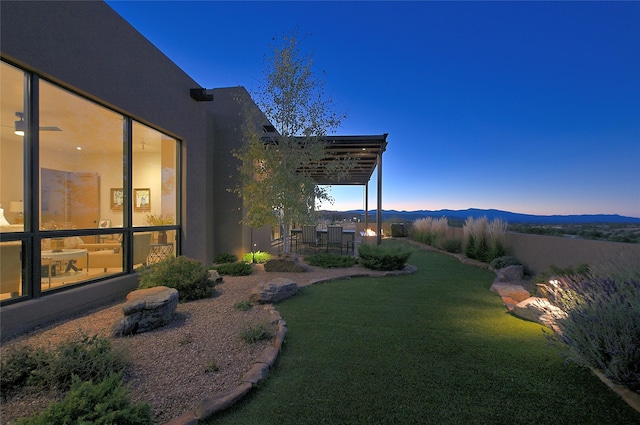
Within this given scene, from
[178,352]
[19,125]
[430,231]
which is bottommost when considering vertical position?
[178,352]

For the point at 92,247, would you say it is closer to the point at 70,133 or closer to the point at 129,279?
the point at 129,279

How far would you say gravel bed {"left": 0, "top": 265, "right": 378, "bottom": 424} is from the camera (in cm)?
190

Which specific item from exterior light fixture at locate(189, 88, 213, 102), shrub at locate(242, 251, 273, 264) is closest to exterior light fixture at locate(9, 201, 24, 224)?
exterior light fixture at locate(189, 88, 213, 102)

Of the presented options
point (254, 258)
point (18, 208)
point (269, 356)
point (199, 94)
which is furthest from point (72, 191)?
point (254, 258)

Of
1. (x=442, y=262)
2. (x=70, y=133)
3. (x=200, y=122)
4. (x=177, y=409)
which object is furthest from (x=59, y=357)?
(x=442, y=262)

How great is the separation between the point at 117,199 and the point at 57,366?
10.8 ft

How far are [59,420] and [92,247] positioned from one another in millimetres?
3511

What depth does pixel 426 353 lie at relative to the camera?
2609 mm

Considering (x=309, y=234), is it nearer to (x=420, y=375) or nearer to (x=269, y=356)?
(x=269, y=356)

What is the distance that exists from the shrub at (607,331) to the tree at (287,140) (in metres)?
5.00

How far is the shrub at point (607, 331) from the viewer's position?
1.84 metres

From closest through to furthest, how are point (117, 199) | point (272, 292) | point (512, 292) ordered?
point (272, 292) < point (512, 292) < point (117, 199)

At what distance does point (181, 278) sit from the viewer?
14.1 feet

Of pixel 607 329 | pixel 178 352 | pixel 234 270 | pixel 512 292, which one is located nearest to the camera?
pixel 607 329
